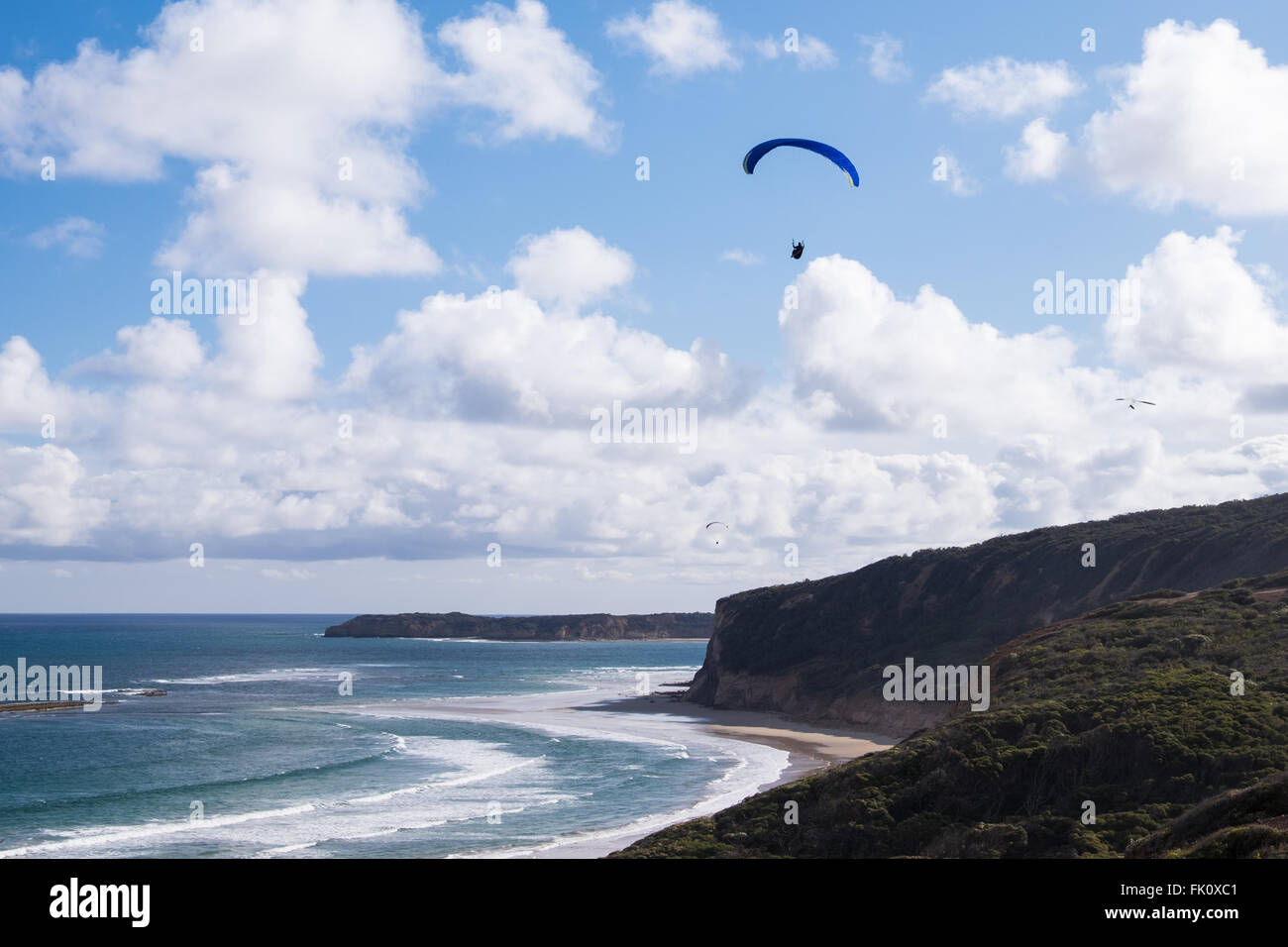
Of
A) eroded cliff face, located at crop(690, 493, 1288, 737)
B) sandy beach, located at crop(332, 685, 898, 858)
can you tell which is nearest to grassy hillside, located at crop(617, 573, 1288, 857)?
sandy beach, located at crop(332, 685, 898, 858)

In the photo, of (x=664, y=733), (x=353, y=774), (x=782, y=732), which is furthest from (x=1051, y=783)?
(x=664, y=733)

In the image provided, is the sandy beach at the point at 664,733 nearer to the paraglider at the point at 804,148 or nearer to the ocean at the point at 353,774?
the ocean at the point at 353,774

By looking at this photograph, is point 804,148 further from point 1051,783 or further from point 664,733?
point 664,733

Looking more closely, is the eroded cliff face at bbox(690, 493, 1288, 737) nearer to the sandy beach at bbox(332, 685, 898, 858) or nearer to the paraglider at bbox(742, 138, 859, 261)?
the sandy beach at bbox(332, 685, 898, 858)

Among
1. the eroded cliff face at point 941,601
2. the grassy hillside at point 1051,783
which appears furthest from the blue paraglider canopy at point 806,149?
the eroded cliff face at point 941,601

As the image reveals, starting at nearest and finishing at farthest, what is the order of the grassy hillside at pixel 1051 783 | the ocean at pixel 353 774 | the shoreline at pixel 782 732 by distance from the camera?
the grassy hillside at pixel 1051 783, the ocean at pixel 353 774, the shoreline at pixel 782 732
